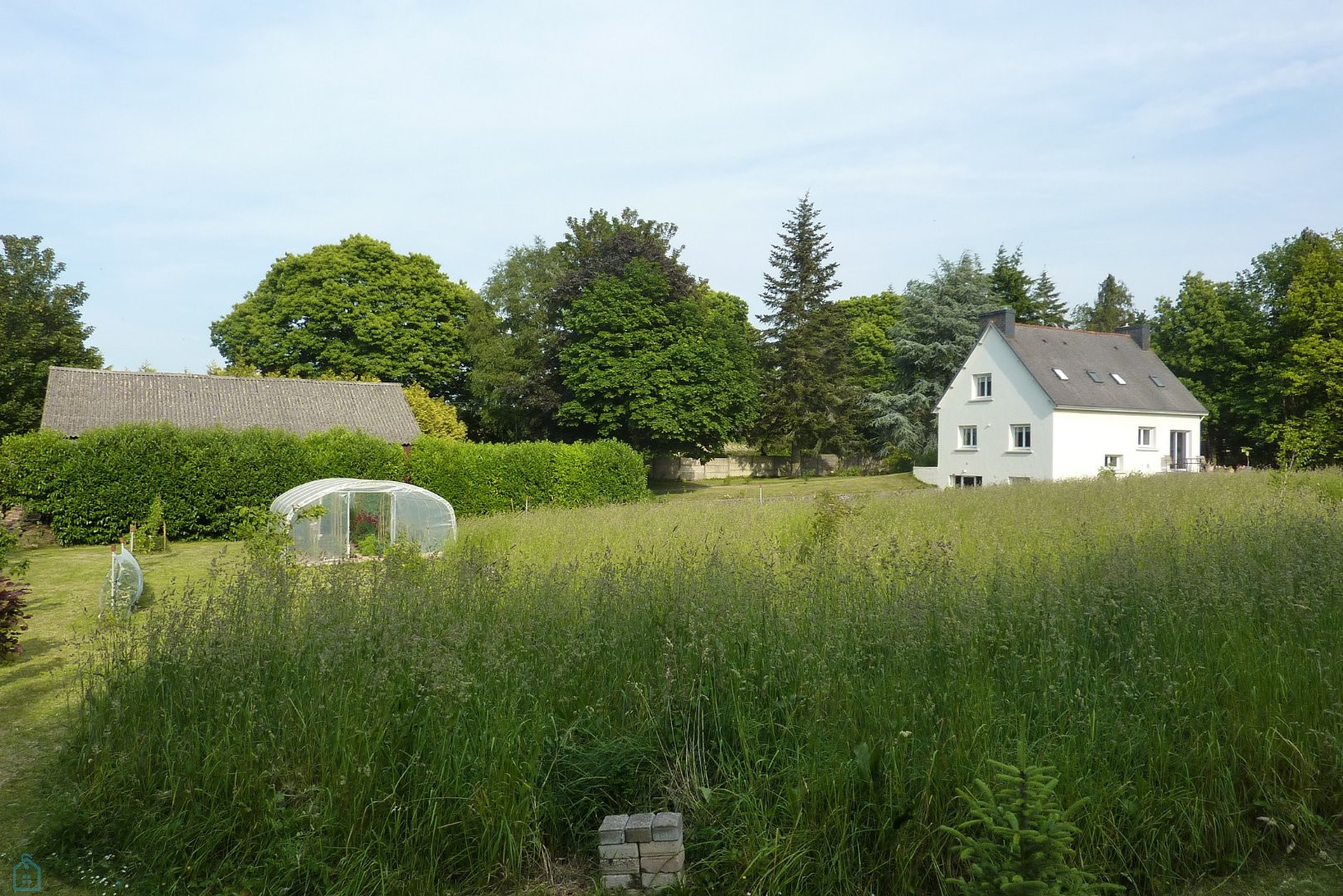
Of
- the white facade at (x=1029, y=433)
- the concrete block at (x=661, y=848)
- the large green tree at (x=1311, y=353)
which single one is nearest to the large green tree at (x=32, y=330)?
the concrete block at (x=661, y=848)

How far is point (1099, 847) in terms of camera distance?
3.83 metres

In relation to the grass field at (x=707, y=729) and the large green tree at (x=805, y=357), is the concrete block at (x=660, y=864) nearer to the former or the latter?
the grass field at (x=707, y=729)

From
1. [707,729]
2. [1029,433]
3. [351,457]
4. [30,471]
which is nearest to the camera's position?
[707,729]

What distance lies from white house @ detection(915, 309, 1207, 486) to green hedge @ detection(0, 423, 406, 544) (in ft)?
88.2

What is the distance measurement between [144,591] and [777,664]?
11.0 meters

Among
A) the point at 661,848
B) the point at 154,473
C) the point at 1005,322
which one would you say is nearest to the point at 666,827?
the point at 661,848

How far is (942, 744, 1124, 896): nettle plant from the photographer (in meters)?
3.16

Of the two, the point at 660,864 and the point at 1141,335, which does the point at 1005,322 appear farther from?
the point at 660,864

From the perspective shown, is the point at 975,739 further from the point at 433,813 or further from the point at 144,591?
the point at 144,591

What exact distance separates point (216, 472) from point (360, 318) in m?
25.9

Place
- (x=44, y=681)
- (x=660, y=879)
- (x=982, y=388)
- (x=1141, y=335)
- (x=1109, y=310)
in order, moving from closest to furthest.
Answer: (x=660, y=879) → (x=44, y=681) → (x=982, y=388) → (x=1141, y=335) → (x=1109, y=310)

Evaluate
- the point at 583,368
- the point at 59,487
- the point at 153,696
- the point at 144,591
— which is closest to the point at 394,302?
the point at 583,368

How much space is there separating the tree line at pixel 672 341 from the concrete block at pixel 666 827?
3300cm

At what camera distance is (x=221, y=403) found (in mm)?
29172
